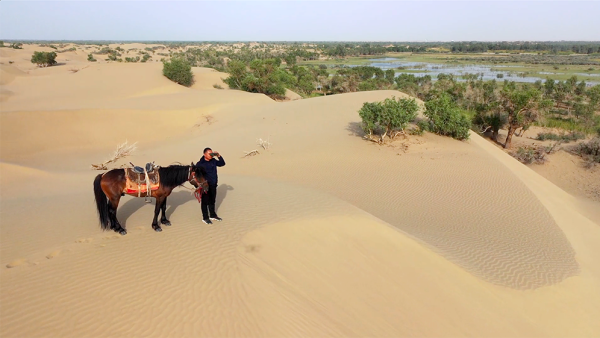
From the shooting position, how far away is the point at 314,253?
6.24 m

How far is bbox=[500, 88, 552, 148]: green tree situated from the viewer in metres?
20.0

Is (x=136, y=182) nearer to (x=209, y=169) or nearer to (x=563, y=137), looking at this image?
(x=209, y=169)

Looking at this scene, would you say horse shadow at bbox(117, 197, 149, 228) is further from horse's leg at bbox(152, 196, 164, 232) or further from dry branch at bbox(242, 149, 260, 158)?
dry branch at bbox(242, 149, 260, 158)

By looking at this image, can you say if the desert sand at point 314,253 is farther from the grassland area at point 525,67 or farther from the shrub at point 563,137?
the grassland area at point 525,67

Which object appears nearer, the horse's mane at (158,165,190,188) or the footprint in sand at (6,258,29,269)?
the footprint in sand at (6,258,29,269)

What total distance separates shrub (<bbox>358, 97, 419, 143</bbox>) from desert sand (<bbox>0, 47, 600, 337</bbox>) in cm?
105

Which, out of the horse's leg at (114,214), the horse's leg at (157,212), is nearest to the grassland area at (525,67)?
the horse's leg at (157,212)

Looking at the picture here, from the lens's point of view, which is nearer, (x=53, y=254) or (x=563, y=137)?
(x=53, y=254)

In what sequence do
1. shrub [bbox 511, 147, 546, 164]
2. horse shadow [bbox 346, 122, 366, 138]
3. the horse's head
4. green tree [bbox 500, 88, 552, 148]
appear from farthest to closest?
green tree [bbox 500, 88, 552, 148]
shrub [bbox 511, 147, 546, 164]
horse shadow [bbox 346, 122, 366, 138]
the horse's head

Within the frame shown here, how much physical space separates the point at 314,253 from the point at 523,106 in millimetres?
20453

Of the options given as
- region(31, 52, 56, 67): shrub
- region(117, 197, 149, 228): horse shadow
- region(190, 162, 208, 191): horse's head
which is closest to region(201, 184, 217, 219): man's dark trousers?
region(190, 162, 208, 191): horse's head

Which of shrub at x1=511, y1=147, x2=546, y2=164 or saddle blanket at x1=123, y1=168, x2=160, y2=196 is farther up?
saddle blanket at x1=123, y1=168, x2=160, y2=196

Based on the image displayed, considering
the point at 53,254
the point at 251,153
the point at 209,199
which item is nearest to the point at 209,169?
the point at 209,199

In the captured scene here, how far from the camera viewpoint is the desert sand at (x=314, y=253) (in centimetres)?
454
